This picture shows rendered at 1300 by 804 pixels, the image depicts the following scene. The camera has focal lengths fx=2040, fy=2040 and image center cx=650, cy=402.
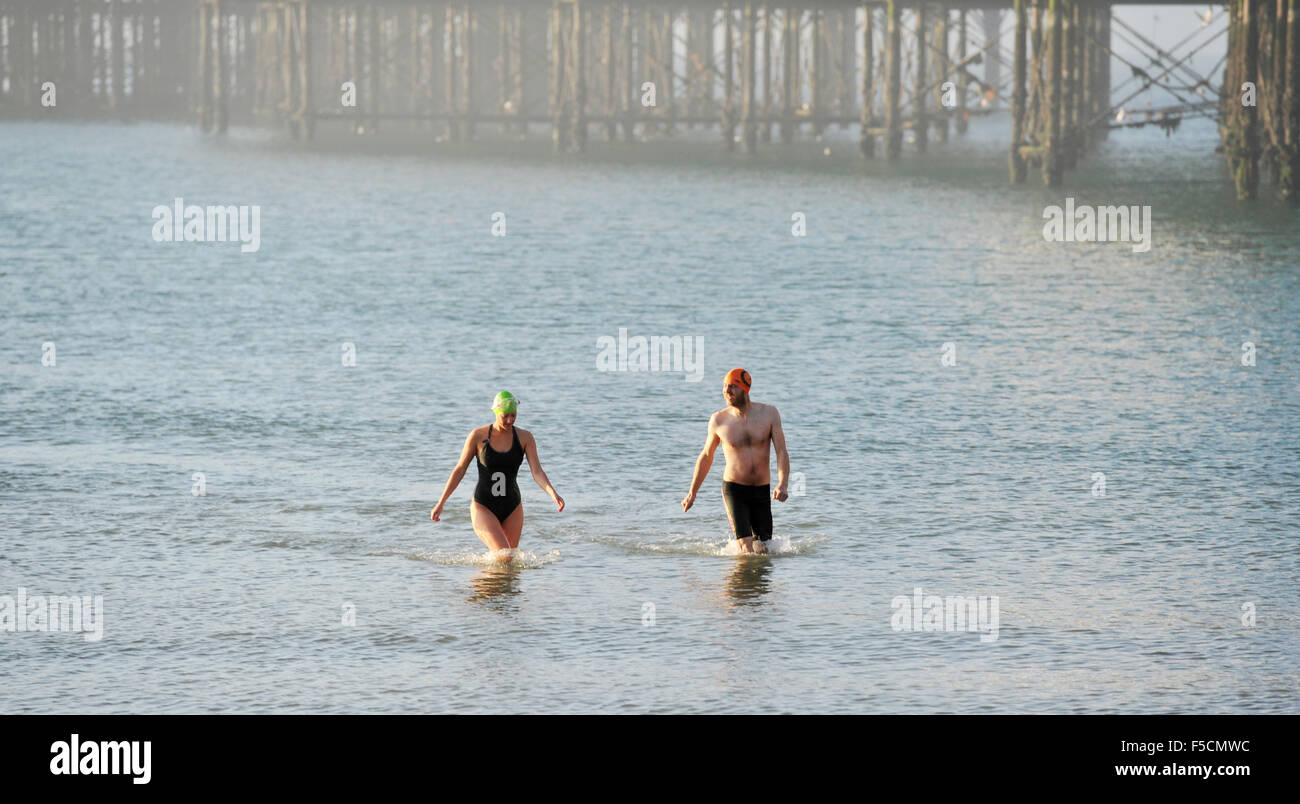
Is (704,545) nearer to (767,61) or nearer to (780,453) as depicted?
(780,453)

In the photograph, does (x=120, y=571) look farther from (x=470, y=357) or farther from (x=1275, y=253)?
(x=1275, y=253)

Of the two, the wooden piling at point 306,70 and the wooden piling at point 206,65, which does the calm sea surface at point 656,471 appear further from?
the wooden piling at point 206,65

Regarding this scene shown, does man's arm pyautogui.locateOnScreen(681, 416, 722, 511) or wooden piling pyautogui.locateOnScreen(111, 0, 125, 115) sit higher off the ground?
wooden piling pyautogui.locateOnScreen(111, 0, 125, 115)

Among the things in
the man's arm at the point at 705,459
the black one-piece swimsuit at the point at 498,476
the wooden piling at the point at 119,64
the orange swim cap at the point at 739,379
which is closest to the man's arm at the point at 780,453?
the orange swim cap at the point at 739,379

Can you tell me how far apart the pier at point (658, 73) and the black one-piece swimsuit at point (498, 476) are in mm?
28809

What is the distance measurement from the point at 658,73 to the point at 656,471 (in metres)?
78.0

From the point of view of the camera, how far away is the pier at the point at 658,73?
162ft

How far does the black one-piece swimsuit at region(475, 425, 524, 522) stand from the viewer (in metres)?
14.0

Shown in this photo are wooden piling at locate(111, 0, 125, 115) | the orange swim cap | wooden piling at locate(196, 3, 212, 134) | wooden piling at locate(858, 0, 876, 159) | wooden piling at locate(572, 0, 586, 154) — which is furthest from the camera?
wooden piling at locate(111, 0, 125, 115)

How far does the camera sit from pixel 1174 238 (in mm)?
41781

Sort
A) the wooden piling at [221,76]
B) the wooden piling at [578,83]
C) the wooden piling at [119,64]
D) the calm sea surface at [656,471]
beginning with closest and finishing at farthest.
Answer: the calm sea surface at [656,471]
the wooden piling at [578,83]
the wooden piling at [221,76]
the wooden piling at [119,64]

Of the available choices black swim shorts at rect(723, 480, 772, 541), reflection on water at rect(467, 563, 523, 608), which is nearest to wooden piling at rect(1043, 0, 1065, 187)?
black swim shorts at rect(723, 480, 772, 541)

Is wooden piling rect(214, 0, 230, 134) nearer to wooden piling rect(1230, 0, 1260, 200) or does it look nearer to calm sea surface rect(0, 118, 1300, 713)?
calm sea surface rect(0, 118, 1300, 713)

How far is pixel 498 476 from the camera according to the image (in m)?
14.1
